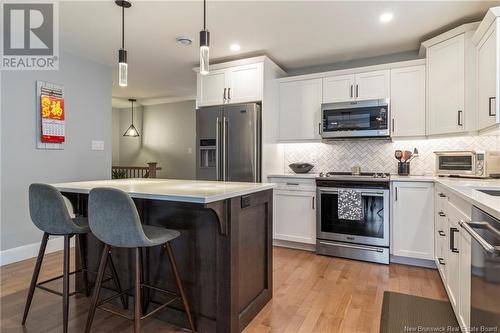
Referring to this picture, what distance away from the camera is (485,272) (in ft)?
4.09

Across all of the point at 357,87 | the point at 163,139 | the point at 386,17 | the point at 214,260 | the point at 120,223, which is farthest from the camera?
the point at 163,139

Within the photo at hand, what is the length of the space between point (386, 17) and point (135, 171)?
586 centimetres

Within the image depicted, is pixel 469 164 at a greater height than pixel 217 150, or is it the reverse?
pixel 217 150

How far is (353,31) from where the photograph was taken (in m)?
3.04

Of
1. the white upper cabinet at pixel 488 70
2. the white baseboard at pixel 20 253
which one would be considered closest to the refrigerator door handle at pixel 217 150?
the white baseboard at pixel 20 253

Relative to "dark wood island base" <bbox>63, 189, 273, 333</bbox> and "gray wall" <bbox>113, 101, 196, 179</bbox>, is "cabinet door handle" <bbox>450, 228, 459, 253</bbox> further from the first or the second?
"gray wall" <bbox>113, 101, 196, 179</bbox>

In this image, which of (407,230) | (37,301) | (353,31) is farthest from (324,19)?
(37,301)

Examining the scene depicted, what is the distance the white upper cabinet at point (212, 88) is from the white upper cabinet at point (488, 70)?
276 cm

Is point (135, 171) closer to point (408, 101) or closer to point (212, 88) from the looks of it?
point (212, 88)

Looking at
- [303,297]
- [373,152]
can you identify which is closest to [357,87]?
[373,152]

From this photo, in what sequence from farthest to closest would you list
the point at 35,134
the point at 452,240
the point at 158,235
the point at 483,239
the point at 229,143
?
the point at 229,143 → the point at 35,134 → the point at 452,240 → the point at 158,235 → the point at 483,239

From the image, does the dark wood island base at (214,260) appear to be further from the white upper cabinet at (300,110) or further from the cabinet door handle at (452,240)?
the white upper cabinet at (300,110)

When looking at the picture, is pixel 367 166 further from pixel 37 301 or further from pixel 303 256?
pixel 37 301

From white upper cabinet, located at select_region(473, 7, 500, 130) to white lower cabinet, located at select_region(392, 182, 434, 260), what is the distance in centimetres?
81
